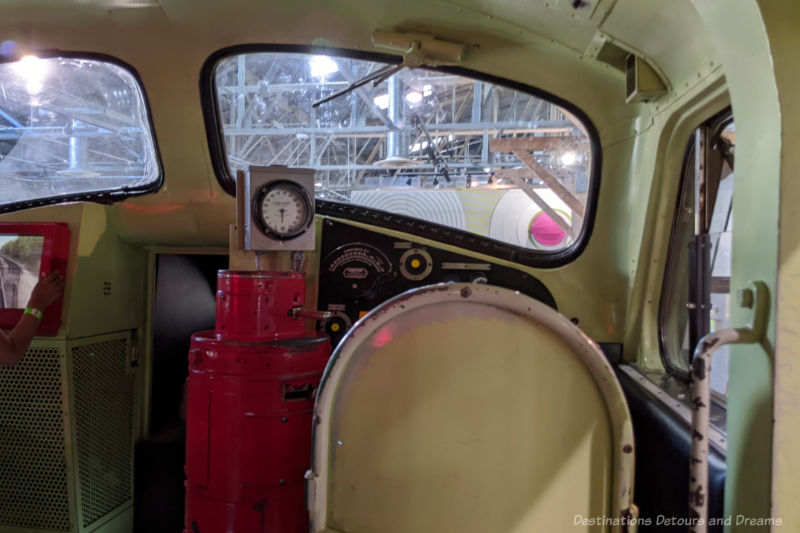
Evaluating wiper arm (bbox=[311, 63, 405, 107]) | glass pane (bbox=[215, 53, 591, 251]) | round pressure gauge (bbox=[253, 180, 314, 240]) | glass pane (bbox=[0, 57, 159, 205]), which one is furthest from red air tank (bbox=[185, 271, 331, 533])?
glass pane (bbox=[0, 57, 159, 205])

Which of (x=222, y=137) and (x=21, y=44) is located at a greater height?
(x=21, y=44)

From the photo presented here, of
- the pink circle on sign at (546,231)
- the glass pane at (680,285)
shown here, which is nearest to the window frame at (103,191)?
the pink circle on sign at (546,231)

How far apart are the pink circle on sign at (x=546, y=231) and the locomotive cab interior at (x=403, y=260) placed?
2 cm

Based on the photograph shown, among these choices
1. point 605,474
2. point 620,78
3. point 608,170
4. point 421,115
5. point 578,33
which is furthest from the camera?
point 421,115

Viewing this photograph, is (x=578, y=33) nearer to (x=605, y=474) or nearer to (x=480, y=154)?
(x=480, y=154)

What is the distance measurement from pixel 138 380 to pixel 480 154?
211 cm

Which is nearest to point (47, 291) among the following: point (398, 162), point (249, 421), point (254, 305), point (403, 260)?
point (254, 305)

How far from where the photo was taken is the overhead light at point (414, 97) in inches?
106

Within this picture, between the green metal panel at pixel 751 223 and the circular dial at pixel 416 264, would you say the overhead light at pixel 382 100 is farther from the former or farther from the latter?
the green metal panel at pixel 751 223

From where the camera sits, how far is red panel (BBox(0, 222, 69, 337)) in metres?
2.32

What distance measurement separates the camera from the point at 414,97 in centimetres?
269

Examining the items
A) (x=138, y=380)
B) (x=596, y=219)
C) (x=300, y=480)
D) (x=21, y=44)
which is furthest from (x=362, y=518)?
(x=21, y=44)

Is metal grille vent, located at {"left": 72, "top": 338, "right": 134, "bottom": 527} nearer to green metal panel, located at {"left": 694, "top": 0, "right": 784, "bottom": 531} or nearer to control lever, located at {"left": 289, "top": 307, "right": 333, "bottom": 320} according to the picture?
control lever, located at {"left": 289, "top": 307, "right": 333, "bottom": 320}

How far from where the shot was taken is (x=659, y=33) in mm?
1797
